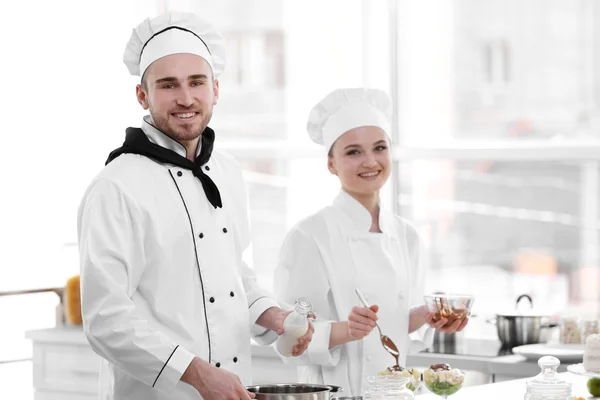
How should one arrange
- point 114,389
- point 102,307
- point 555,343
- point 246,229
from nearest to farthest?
point 102,307
point 114,389
point 246,229
point 555,343

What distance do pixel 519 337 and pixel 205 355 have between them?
1.87 metres

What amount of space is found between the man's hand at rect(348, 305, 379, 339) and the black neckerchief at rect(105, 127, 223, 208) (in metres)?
0.48

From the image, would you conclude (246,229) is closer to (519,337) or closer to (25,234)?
(519,337)

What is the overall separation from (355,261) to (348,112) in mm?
467

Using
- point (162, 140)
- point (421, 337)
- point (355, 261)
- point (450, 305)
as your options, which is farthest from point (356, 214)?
point (162, 140)

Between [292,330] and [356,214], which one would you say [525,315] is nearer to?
[356,214]

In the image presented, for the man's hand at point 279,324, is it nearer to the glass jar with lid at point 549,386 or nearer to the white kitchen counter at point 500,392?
the white kitchen counter at point 500,392

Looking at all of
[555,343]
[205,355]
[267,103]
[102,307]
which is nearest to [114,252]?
[102,307]

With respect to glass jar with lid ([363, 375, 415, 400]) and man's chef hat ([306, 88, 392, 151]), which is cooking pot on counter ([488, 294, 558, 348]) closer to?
man's chef hat ([306, 88, 392, 151])

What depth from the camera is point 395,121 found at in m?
5.05

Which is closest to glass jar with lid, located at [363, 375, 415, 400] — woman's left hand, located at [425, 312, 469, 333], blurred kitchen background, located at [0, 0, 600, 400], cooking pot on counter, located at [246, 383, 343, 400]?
cooking pot on counter, located at [246, 383, 343, 400]

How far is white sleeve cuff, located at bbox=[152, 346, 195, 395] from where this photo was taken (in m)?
2.24

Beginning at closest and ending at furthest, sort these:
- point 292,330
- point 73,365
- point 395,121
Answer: point 292,330 < point 73,365 < point 395,121

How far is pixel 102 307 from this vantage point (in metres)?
2.26
